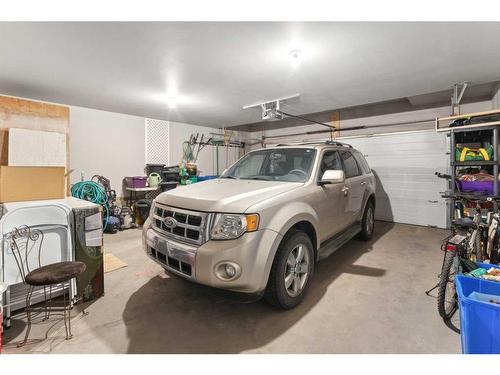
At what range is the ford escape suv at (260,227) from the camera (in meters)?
1.83

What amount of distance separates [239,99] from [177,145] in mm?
3182

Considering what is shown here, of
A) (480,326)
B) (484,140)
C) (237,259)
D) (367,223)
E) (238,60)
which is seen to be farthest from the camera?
(367,223)

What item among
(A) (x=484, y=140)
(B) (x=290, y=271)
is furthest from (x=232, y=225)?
(A) (x=484, y=140)

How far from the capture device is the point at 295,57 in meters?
2.97

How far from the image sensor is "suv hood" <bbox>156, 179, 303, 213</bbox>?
1.94 meters

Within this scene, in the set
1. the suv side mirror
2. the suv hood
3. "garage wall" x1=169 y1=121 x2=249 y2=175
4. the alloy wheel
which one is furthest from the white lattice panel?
the alloy wheel

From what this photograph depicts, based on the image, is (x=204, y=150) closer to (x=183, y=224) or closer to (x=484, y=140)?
(x=183, y=224)

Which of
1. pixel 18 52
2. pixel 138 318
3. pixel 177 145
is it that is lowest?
pixel 138 318

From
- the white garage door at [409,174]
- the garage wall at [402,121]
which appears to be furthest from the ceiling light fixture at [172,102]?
the white garage door at [409,174]

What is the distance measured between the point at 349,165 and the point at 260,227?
2386 mm
